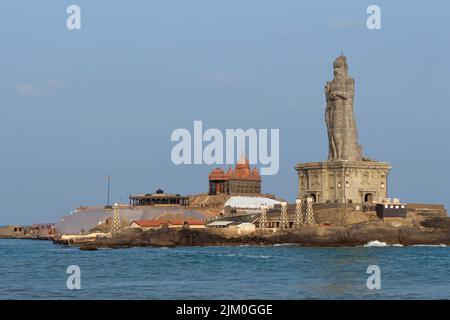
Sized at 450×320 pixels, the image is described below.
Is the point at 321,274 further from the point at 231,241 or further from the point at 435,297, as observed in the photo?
the point at 231,241

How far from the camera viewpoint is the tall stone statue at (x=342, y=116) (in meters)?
183

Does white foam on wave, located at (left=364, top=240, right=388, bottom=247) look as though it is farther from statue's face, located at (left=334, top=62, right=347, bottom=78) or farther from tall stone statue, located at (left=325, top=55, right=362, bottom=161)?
statue's face, located at (left=334, top=62, right=347, bottom=78)

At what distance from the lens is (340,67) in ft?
605

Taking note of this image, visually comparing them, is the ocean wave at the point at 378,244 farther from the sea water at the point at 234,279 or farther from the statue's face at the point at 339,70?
the sea water at the point at 234,279

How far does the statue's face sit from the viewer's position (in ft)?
604

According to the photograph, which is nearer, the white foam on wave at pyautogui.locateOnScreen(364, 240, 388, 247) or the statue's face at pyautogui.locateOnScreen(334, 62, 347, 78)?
the white foam on wave at pyautogui.locateOnScreen(364, 240, 388, 247)

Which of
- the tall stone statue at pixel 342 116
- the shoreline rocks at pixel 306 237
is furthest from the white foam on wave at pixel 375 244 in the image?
the tall stone statue at pixel 342 116

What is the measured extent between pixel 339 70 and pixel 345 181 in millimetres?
22404

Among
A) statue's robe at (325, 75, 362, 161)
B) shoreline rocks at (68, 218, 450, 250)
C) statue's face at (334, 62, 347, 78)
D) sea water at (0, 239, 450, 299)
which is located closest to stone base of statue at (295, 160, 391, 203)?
statue's robe at (325, 75, 362, 161)

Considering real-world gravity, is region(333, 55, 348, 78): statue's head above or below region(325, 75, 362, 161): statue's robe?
above

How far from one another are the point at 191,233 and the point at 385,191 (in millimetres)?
44727
